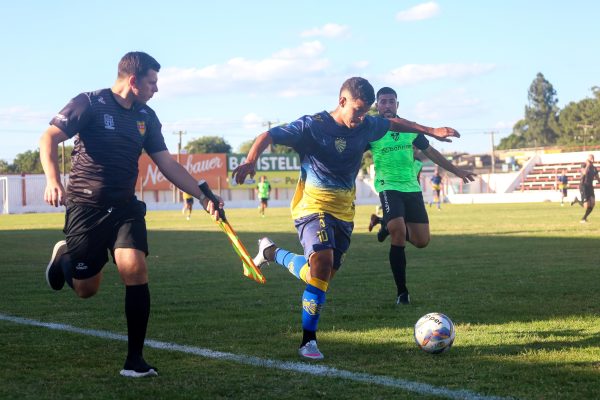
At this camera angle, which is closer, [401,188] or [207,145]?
[401,188]

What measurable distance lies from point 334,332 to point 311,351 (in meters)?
1.23

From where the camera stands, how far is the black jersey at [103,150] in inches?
241

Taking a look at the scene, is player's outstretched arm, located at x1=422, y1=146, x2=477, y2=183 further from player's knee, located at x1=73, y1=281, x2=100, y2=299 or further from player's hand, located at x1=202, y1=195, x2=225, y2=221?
player's knee, located at x1=73, y1=281, x2=100, y2=299

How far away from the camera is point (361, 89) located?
22.5ft

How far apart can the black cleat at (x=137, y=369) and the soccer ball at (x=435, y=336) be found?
1.98m

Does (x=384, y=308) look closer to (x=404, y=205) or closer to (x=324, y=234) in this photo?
(x=404, y=205)

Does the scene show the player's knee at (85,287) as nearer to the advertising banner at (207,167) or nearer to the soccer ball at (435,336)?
the soccer ball at (435,336)

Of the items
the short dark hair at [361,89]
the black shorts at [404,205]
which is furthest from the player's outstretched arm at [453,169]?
the short dark hair at [361,89]

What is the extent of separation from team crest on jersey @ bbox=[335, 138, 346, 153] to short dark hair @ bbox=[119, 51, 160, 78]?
5.48 ft

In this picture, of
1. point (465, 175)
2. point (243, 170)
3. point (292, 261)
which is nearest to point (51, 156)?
point (243, 170)

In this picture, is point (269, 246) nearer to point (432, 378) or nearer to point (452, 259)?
point (432, 378)

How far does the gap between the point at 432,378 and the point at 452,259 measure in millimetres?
10243

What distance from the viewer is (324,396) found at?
16.7 ft

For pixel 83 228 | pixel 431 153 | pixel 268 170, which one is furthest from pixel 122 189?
pixel 268 170
